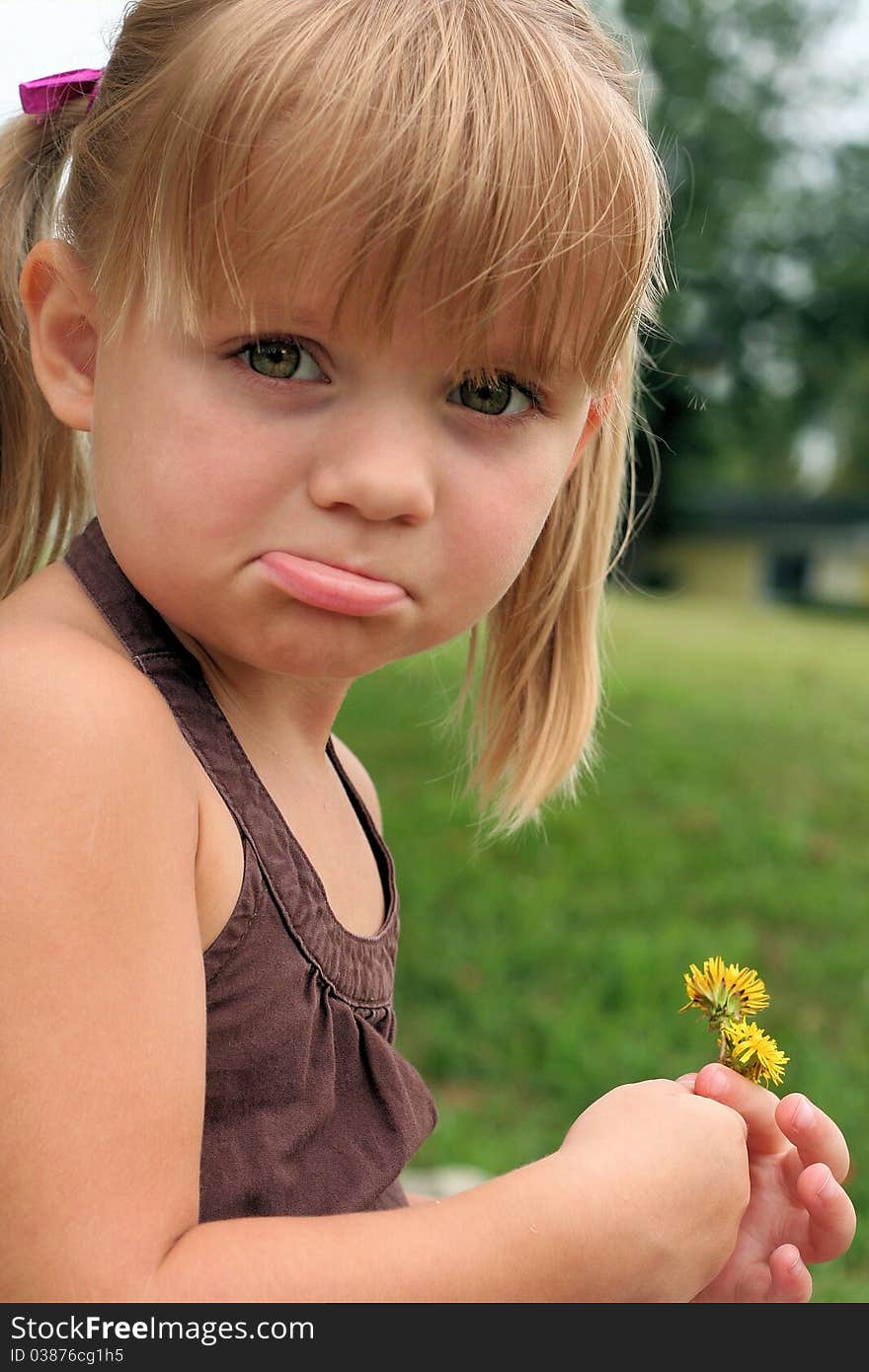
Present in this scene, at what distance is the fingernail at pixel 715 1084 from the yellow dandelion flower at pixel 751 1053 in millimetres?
29

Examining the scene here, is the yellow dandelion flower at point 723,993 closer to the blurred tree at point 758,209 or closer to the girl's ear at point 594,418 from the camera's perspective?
the girl's ear at point 594,418

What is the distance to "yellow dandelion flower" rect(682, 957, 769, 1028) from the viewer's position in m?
1.42

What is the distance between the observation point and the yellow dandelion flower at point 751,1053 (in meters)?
1.41

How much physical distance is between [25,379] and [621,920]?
12.8 feet

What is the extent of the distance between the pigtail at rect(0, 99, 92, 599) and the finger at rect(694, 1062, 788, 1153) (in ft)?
3.36

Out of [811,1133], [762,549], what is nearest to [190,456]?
[811,1133]

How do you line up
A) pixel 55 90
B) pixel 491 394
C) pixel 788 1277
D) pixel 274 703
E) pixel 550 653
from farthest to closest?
pixel 550 653 → pixel 55 90 → pixel 274 703 → pixel 788 1277 → pixel 491 394

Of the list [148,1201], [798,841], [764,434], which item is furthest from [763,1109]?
[764,434]

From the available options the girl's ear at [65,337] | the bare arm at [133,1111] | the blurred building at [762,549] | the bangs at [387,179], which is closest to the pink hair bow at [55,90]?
the girl's ear at [65,337]

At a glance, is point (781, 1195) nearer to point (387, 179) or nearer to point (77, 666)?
point (77, 666)

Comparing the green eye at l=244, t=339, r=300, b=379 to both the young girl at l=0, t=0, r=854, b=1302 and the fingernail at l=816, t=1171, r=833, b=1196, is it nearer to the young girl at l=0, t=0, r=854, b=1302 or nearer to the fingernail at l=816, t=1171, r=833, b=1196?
the young girl at l=0, t=0, r=854, b=1302

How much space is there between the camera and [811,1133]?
1.44m

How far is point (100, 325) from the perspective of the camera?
1418mm
